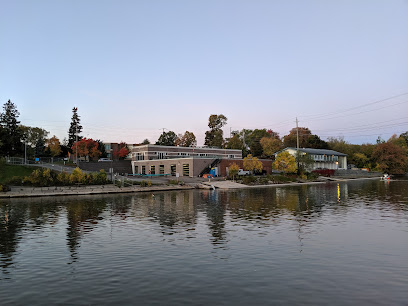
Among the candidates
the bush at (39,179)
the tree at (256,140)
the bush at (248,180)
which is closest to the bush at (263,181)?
the bush at (248,180)

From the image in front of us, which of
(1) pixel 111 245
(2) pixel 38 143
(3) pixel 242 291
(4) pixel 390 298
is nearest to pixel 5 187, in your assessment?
(1) pixel 111 245

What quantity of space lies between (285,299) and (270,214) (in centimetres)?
1951

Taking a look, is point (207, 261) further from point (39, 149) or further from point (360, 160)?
point (360, 160)

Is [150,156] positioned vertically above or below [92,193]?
above

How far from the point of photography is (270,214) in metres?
29.6

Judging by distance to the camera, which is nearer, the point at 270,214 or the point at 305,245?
the point at 305,245

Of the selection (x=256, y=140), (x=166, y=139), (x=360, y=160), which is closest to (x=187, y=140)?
(x=166, y=139)

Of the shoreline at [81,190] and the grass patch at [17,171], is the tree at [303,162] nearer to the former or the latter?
the shoreline at [81,190]

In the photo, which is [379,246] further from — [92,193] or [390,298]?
[92,193]

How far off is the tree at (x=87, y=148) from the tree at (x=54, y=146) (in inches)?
722

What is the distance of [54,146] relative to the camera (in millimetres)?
130375

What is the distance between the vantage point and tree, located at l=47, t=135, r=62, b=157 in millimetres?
128375

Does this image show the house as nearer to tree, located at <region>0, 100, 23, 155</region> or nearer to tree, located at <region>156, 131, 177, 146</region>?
tree, located at <region>156, 131, 177, 146</region>

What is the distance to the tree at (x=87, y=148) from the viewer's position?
4434 inches
